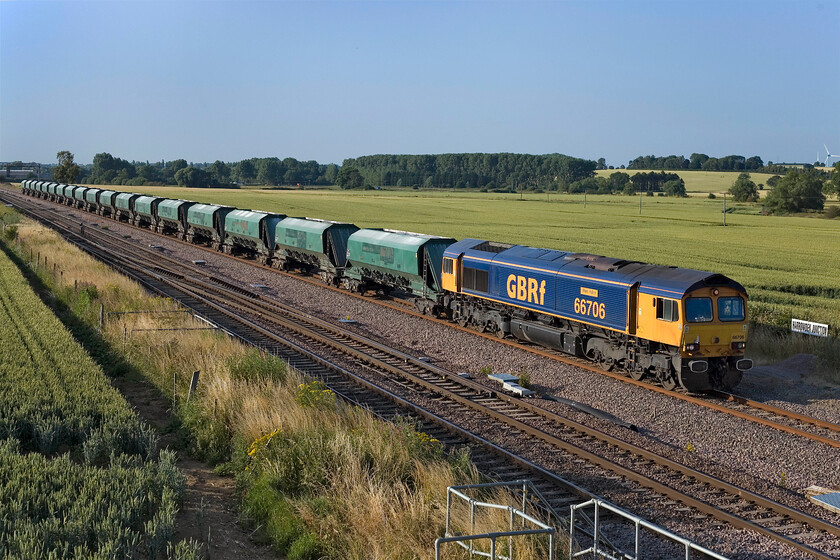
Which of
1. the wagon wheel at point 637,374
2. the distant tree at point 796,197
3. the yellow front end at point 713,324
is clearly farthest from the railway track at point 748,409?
the distant tree at point 796,197

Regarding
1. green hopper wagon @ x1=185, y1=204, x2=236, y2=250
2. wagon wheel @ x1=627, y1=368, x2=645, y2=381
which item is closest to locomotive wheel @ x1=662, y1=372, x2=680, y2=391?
wagon wheel @ x1=627, y1=368, x2=645, y2=381

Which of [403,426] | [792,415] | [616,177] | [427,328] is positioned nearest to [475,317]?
[427,328]

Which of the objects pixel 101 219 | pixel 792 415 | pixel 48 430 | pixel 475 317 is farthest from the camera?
pixel 101 219

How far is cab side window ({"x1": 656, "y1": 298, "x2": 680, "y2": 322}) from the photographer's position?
19.9 meters

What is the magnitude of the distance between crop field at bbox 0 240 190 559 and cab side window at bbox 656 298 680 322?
12.7m

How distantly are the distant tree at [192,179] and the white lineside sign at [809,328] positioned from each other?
174301mm

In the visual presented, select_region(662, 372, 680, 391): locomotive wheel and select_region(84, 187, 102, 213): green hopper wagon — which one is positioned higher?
select_region(84, 187, 102, 213): green hopper wagon

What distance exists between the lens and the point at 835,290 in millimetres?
41438

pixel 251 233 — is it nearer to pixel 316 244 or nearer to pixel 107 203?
pixel 316 244

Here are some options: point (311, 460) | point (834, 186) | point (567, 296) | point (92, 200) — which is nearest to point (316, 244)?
point (567, 296)

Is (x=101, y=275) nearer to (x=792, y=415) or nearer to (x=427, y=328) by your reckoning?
(x=427, y=328)

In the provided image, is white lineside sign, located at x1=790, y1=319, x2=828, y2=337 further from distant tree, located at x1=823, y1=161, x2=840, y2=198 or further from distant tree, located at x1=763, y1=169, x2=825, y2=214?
distant tree, located at x1=823, y1=161, x2=840, y2=198

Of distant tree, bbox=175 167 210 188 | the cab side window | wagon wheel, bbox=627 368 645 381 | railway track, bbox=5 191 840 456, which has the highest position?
distant tree, bbox=175 167 210 188

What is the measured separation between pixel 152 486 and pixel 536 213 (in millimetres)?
95259
